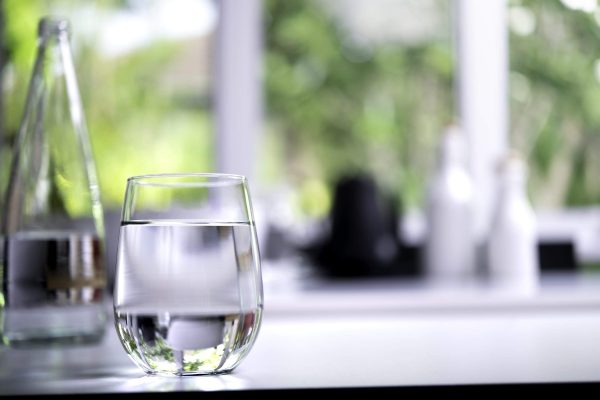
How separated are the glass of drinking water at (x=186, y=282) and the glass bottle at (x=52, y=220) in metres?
0.19

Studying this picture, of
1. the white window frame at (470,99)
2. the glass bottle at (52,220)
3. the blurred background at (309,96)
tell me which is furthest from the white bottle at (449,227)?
the glass bottle at (52,220)

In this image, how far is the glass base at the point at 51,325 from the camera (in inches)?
27.8

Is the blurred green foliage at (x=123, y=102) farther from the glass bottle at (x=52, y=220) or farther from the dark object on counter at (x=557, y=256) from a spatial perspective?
the glass bottle at (x=52, y=220)

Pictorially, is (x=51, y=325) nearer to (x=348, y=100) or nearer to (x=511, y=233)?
(x=511, y=233)

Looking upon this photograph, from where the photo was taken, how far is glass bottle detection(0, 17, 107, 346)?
2.29 ft

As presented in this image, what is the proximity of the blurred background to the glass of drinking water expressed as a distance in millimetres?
1942

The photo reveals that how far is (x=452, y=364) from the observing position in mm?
576

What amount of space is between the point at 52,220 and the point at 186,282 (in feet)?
0.93

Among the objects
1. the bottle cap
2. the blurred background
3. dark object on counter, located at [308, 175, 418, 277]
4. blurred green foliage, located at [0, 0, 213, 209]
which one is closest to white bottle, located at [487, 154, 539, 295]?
dark object on counter, located at [308, 175, 418, 277]

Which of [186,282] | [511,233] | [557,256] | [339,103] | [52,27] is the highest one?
[339,103]

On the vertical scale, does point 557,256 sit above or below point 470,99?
below

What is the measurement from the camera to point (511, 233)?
6.57 feet

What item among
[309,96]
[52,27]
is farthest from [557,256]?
[52,27]

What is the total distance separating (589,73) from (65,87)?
2.58 meters
